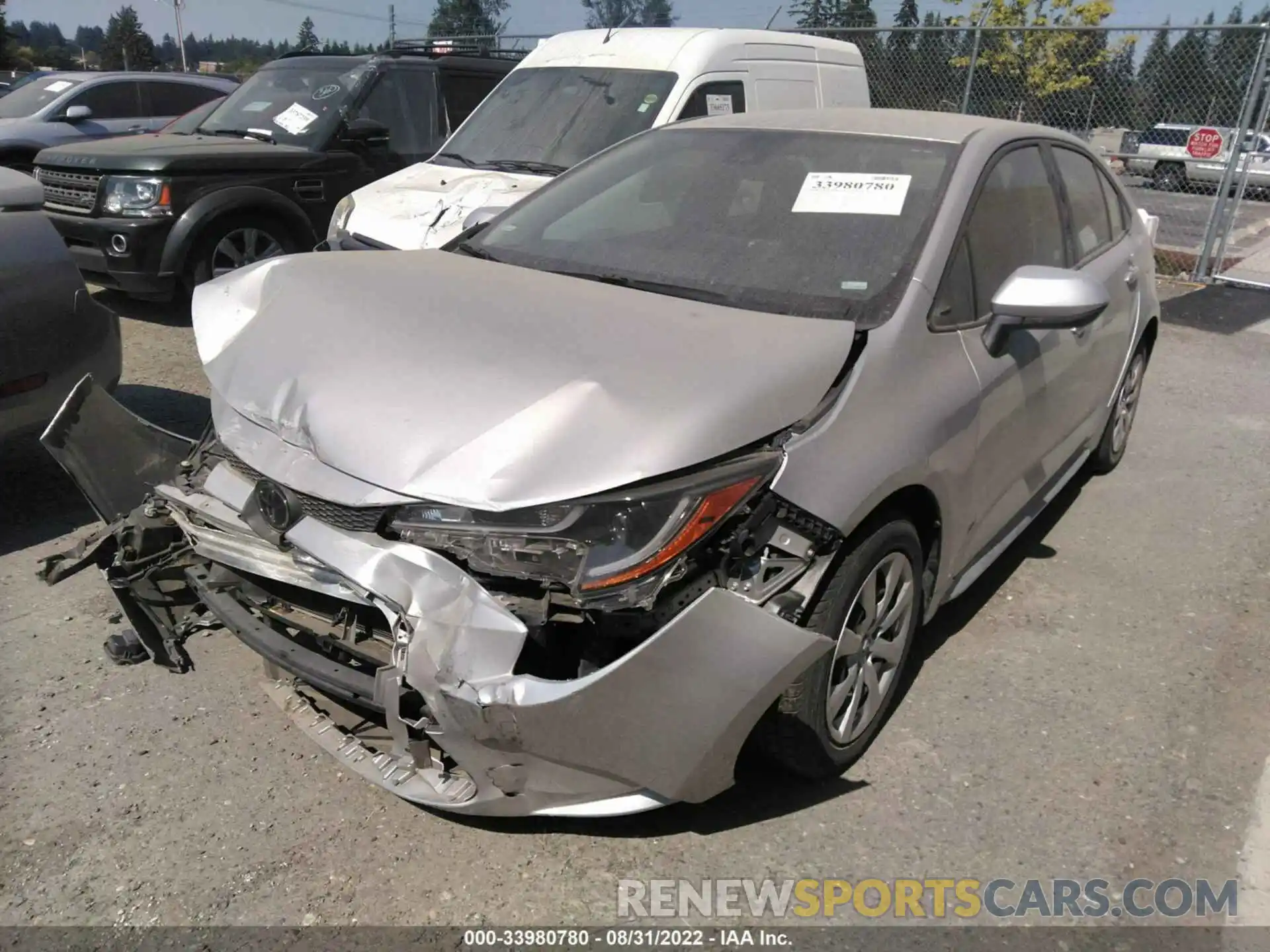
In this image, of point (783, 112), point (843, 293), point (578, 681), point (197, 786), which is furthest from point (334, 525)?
point (783, 112)

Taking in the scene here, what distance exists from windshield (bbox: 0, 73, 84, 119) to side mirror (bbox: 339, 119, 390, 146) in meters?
5.62

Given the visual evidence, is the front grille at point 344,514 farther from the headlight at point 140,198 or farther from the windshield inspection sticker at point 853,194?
the headlight at point 140,198

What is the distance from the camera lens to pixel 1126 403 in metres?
5.18

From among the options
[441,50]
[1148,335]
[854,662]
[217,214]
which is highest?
[441,50]

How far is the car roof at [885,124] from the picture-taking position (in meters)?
3.50

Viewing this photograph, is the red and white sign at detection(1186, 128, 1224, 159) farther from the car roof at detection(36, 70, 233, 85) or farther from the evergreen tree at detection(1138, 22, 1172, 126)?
the car roof at detection(36, 70, 233, 85)

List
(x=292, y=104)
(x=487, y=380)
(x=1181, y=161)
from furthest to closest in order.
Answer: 1. (x=1181, y=161)
2. (x=292, y=104)
3. (x=487, y=380)

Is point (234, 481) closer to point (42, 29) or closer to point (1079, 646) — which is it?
point (1079, 646)

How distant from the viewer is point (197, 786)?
9.00ft

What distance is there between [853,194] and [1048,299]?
2.44 ft

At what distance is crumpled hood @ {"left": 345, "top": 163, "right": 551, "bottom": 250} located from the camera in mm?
6090

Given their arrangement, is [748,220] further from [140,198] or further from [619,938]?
[140,198]

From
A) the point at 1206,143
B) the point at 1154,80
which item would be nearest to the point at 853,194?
the point at 1206,143

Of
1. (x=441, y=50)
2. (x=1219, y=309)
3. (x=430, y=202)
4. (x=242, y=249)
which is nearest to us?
(x=430, y=202)
